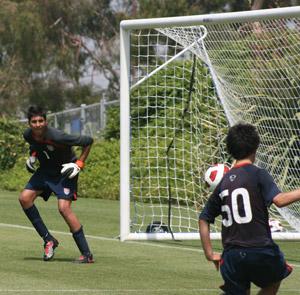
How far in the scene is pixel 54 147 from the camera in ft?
38.4

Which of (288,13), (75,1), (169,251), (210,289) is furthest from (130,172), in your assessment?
(75,1)

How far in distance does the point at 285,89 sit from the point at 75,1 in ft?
114

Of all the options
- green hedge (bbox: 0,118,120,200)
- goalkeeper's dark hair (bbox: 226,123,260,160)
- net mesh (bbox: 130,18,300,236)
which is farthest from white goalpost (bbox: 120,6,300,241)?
green hedge (bbox: 0,118,120,200)

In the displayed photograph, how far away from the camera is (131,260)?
12.1 metres

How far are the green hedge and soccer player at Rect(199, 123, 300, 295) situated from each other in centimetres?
1628

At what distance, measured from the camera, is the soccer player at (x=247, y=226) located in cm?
707

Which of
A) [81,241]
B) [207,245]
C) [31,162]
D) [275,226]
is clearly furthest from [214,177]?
[275,226]

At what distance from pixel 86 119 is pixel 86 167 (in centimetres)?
759

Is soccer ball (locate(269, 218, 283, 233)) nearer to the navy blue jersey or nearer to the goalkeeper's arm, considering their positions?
the goalkeeper's arm

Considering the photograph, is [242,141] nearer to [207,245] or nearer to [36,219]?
[207,245]

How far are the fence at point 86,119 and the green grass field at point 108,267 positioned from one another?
14973mm

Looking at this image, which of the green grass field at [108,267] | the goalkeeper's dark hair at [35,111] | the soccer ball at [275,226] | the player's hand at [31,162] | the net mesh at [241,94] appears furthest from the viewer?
the net mesh at [241,94]

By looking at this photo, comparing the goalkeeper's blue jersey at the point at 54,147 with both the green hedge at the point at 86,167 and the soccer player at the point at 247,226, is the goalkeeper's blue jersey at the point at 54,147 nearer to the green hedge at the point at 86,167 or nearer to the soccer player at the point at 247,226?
the soccer player at the point at 247,226

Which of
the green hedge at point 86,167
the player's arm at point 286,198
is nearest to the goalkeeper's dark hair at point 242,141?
the player's arm at point 286,198
